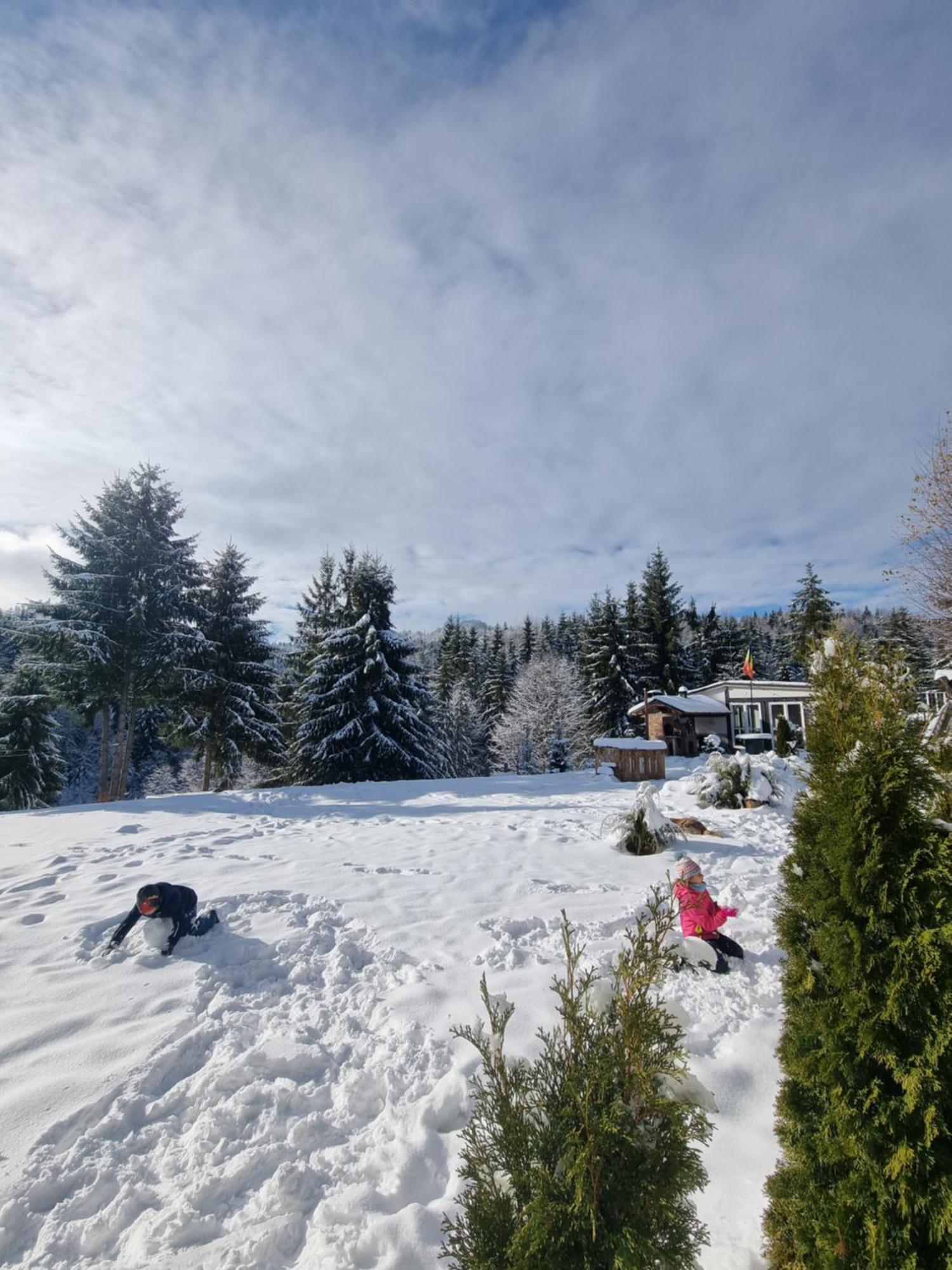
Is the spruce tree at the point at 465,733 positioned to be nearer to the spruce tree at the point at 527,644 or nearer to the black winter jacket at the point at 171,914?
the spruce tree at the point at 527,644

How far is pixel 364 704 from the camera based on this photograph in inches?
774

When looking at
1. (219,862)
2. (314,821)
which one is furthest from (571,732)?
(219,862)

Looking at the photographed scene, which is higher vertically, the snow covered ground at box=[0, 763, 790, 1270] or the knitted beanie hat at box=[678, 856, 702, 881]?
the knitted beanie hat at box=[678, 856, 702, 881]

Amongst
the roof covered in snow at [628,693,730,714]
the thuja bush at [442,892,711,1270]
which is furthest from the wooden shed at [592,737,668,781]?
the thuja bush at [442,892,711,1270]

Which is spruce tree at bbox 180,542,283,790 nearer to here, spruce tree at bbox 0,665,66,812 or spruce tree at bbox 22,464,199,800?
spruce tree at bbox 22,464,199,800

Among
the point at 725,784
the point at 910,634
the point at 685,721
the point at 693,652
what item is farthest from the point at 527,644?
the point at 725,784

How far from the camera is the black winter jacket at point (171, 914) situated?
14.7 feet

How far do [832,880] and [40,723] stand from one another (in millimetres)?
24657

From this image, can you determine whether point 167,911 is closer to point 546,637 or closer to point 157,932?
point 157,932

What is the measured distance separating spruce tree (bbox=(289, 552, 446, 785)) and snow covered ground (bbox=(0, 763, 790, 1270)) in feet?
38.2

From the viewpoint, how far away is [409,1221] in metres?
2.38

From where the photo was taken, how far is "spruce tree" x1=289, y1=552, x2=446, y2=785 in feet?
63.1

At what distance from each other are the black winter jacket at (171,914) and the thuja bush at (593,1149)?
3.69 m

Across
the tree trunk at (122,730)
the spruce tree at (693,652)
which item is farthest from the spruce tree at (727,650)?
the tree trunk at (122,730)
